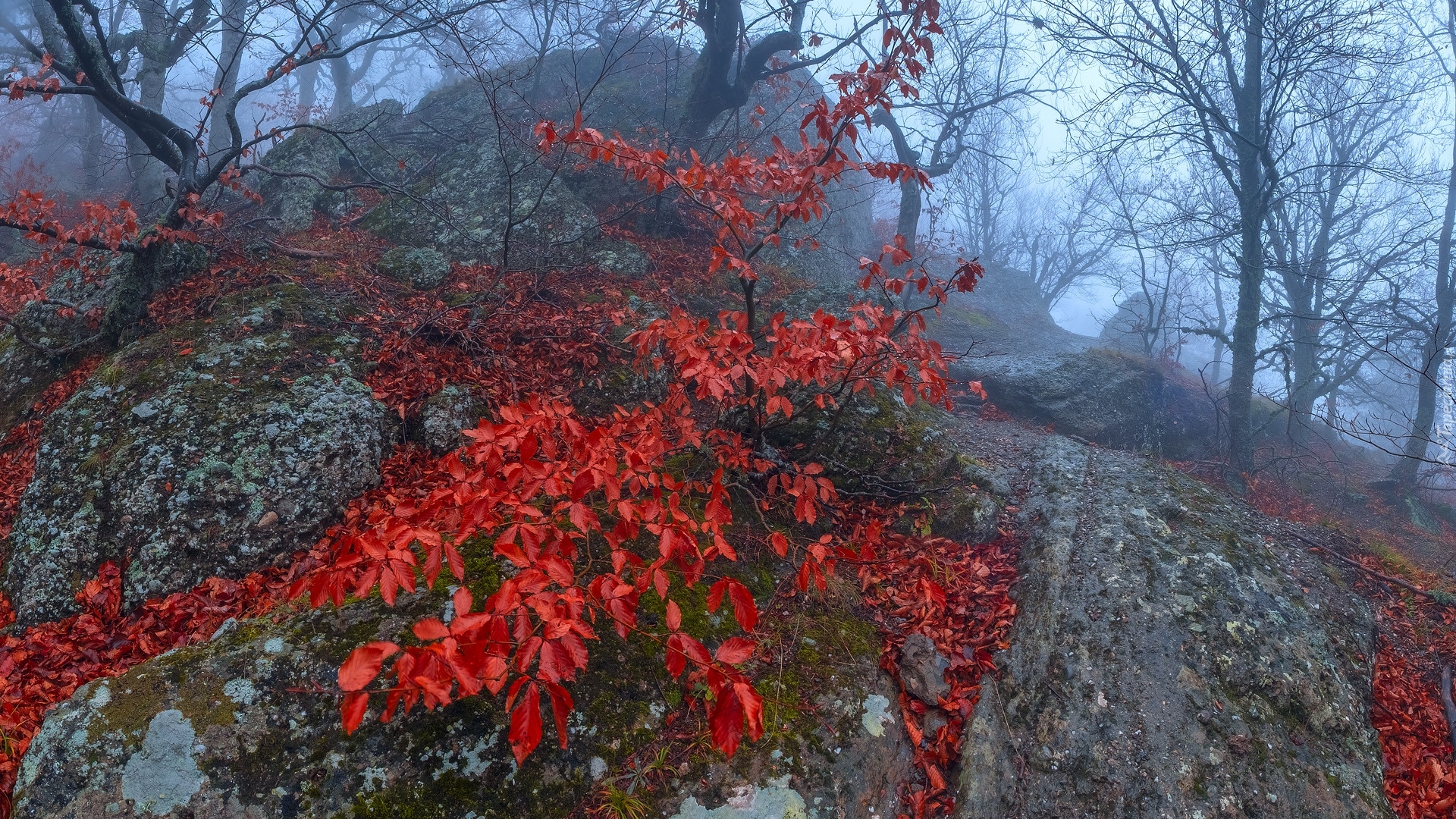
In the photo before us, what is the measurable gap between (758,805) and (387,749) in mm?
1554

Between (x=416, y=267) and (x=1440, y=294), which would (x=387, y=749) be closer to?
(x=416, y=267)

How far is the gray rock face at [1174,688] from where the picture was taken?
2732mm

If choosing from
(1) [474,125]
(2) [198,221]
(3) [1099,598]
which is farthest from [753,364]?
(1) [474,125]

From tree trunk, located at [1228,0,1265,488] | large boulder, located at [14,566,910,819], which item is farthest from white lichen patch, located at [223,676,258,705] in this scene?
tree trunk, located at [1228,0,1265,488]

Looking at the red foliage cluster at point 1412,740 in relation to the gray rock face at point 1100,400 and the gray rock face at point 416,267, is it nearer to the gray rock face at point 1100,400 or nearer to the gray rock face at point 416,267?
the gray rock face at point 1100,400

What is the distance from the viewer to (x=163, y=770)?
7.22ft

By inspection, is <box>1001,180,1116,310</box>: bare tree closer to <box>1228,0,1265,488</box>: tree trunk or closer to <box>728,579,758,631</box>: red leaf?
<box>1228,0,1265,488</box>: tree trunk

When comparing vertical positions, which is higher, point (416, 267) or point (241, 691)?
point (416, 267)

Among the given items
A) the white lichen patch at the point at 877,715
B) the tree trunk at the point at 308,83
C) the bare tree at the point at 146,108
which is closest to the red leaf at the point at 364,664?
the white lichen patch at the point at 877,715

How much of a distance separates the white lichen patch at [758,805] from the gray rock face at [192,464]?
3.06 m

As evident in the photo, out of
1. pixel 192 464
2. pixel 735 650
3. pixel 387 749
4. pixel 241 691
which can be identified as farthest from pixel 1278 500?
pixel 192 464

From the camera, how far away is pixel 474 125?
35.2ft

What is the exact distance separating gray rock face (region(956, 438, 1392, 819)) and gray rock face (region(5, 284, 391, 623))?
14.4ft

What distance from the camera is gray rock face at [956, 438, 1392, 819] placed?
8.96 feet
